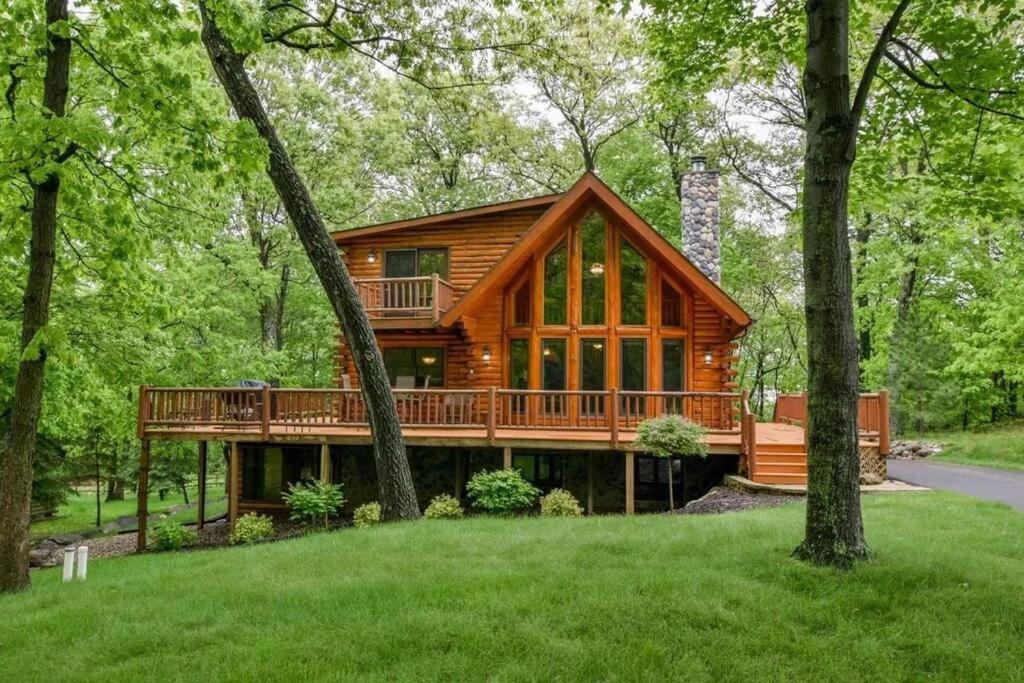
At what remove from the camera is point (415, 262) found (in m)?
17.5

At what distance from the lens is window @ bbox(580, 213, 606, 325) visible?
15.4 metres

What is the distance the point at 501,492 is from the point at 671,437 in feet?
10.5

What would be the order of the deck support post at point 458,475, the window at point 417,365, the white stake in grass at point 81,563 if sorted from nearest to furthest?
the white stake in grass at point 81,563, the deck support post at point 458,475, the window at point 417,365

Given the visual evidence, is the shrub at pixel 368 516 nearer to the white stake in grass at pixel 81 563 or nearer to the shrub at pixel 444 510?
the shrub at pixel 444 510

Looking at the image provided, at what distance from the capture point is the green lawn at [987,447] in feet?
55.0

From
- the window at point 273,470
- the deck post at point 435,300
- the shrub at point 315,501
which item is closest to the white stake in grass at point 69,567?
the shrub at point 315,501

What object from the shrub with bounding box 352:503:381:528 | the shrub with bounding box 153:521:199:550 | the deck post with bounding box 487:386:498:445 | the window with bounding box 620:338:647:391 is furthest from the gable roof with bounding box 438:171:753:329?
the shrub with bounding box 153:521:199:550

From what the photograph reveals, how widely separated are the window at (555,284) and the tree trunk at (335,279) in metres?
5.67

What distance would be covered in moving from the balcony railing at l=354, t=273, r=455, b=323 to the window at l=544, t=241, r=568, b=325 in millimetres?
2544

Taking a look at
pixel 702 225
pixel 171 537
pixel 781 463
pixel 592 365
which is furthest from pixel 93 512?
pixel 781 463

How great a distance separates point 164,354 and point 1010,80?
17.3 m

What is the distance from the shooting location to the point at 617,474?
1464cm

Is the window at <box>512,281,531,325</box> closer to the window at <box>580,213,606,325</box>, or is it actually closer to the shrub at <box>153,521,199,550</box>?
the window at <box>580,213,606,325</box>

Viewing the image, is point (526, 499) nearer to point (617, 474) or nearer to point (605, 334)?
point (617, 474)
